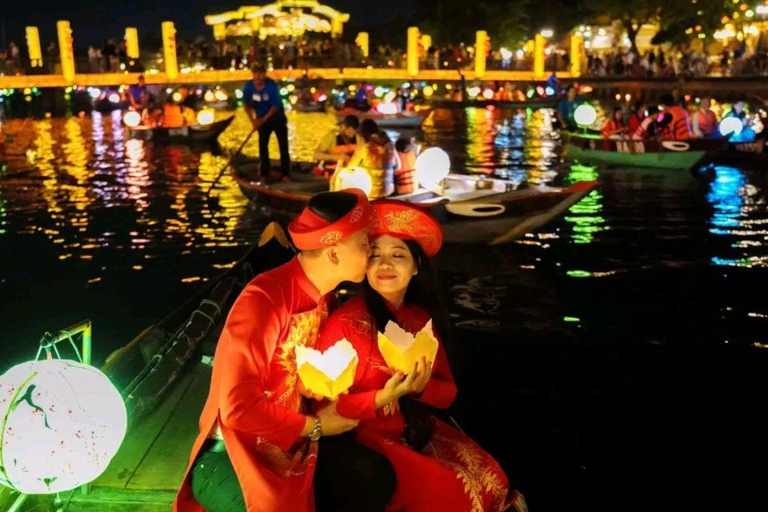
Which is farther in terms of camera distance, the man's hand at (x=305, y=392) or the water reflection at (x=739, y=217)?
the water reflection at (x=739, y=217)

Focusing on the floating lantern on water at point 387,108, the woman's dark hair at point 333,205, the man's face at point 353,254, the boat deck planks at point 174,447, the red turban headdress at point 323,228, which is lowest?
the boat deck planks at point 174,447

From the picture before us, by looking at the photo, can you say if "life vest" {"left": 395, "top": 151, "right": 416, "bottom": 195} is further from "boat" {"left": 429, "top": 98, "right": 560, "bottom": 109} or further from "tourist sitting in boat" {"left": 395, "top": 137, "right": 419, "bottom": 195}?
"boat" {"left": 429, "top": 98, "right": 560, "bottom": 109}

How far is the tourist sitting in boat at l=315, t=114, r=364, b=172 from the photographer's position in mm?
12488

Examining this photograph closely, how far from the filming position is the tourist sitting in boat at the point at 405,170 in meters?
10.9

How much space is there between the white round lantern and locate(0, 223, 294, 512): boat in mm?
531

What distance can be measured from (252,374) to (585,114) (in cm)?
1858

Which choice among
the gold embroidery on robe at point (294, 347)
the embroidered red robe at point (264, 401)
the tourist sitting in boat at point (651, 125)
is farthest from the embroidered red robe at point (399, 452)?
the tourist sitting in boat at point (651, 125)

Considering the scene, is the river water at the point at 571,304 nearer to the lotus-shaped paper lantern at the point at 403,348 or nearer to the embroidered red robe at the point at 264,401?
the lotus-shaped paper lantern at the point at 403,348

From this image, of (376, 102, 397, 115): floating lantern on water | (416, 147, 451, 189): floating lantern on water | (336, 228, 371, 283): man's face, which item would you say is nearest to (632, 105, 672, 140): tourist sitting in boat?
(416, 147, 451, 189): floating lantern on water

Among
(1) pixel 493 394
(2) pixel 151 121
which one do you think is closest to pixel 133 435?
(1) pixel 493 394

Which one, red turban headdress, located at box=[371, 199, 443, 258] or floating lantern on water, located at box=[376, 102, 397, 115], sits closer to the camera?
red turban headdress, located at box=[371, 199, 443, 258]

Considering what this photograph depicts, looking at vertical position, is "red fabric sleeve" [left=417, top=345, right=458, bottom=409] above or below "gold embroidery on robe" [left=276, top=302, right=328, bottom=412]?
below

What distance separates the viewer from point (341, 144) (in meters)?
13.1

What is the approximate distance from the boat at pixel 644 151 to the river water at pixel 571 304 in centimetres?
38
